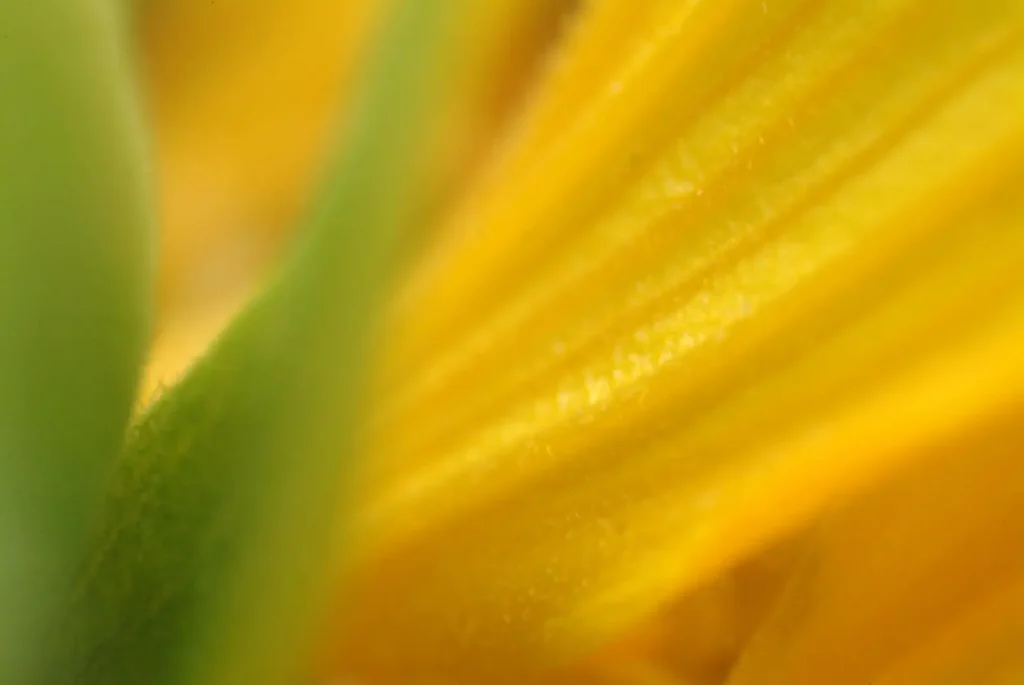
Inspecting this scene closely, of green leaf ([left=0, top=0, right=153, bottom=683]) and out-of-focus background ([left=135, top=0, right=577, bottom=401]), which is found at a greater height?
out-of-focus background ([left=135, top=0, right=577, bottom=401])

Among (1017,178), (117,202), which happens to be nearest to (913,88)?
(1017,178)

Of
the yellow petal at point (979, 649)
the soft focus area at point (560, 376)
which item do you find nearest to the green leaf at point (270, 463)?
the soft focus area at point (560, 376)

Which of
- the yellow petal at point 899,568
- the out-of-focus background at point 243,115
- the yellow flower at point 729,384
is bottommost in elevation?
the yellow petal at point 899,568

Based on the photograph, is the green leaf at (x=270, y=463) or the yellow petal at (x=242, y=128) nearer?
the green leaf at (x=270, y=463)

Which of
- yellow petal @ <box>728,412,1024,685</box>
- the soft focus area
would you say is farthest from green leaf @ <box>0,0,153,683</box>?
yellow petal @ <box>728,412,1024,685</box>

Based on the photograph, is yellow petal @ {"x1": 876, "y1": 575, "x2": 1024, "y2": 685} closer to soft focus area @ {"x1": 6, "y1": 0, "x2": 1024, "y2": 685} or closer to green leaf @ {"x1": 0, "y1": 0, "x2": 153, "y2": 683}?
soft focus area @ {"x1": 6, "y1": 0, "x2": 1024, "y2": 685}

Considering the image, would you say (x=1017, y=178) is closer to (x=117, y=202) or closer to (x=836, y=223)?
(x=836, y=223)

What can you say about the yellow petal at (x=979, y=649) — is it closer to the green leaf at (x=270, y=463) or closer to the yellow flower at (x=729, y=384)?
the yellow flower at (x=729, y=384)
